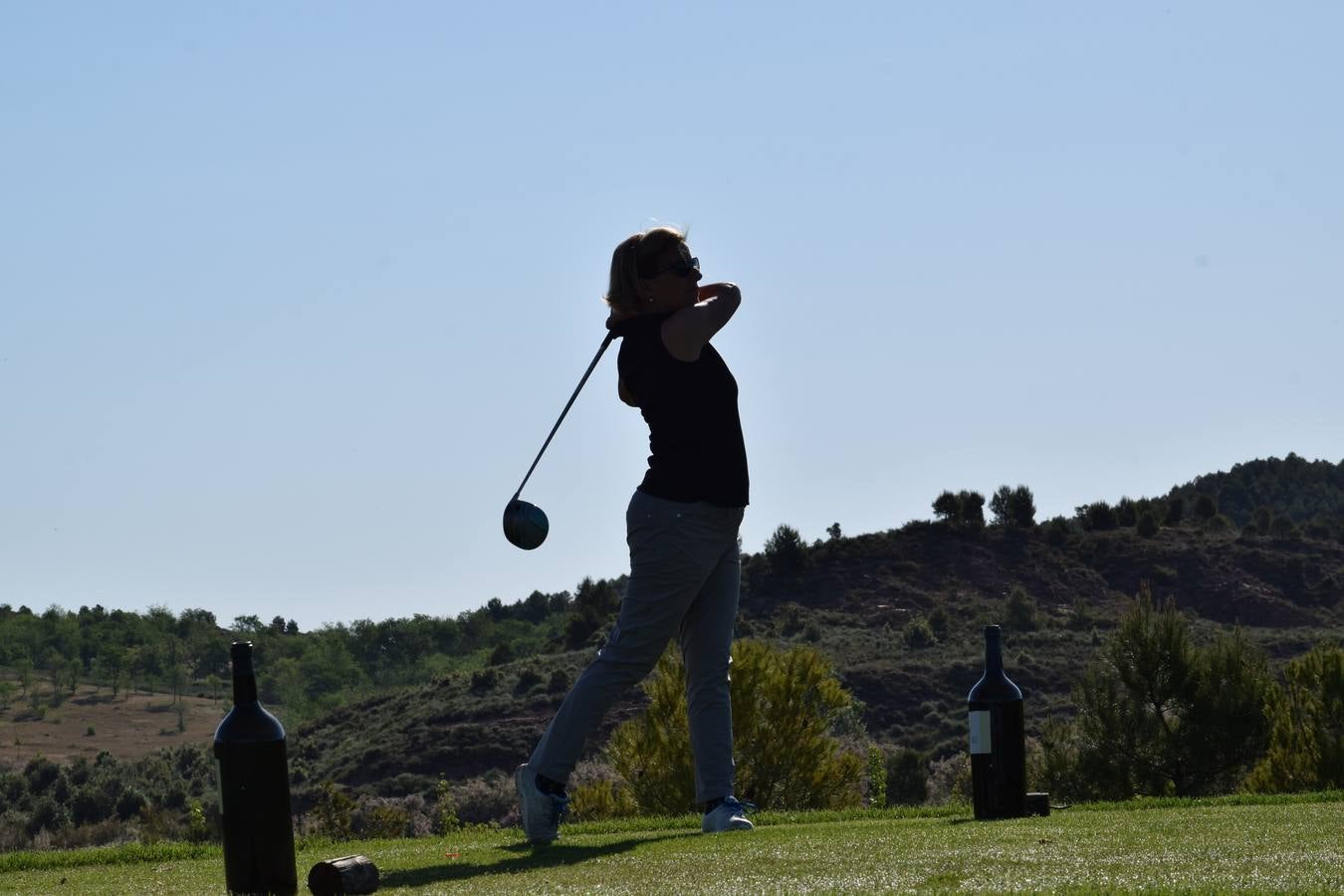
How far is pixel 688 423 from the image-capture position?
570 cm

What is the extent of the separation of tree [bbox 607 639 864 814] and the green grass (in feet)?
41.3

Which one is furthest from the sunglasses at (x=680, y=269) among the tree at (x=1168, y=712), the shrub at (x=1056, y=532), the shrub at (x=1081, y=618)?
the shrub at (x=1056, y=532)

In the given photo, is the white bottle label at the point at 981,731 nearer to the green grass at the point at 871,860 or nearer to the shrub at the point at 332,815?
the green grass at the point at 871,860

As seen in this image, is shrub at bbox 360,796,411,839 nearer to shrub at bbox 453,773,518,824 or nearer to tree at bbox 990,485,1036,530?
shrub at bbox 453,773,518,824

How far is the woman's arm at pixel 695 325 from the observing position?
5.62 meters

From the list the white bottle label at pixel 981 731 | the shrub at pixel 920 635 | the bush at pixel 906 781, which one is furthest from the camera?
the shrub at pixel 920 635

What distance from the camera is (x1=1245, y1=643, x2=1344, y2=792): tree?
1752cm

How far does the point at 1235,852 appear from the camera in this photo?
4.29 metres

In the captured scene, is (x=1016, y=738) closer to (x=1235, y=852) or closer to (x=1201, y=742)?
(x=1235, y=852)

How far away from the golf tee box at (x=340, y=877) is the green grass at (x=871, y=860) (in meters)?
0.12

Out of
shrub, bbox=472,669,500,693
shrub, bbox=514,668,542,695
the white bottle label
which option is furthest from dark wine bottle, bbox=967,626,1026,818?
shrub, bbox=472,669,500,693

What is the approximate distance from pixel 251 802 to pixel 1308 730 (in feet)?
55.8

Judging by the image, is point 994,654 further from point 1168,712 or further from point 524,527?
point 1168,712

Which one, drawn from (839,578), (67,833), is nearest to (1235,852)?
(67,833)
